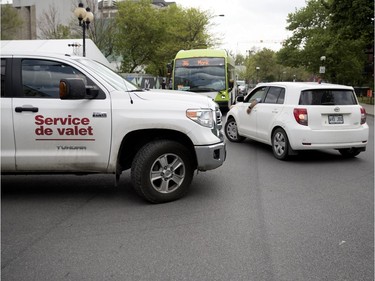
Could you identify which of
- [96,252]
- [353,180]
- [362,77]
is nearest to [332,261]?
[96,252]

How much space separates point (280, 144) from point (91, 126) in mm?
4601

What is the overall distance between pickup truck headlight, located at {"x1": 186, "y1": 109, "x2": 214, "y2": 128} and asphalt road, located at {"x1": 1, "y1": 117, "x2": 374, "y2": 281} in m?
1.05

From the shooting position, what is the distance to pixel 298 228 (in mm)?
4488

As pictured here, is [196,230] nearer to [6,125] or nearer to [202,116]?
[202,116]

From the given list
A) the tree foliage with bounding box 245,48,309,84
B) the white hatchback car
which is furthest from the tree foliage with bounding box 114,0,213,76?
the tree foliage with bounding box 245,48,309,84

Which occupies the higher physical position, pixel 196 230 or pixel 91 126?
pixel 91 126

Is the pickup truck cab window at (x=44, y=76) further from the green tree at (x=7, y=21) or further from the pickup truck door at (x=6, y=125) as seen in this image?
the green tree at (x=7, y=21)

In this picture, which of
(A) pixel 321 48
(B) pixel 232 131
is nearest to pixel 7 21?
(A) pixel 321 48

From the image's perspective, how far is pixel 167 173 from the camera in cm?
546

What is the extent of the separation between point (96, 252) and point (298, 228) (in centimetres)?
216

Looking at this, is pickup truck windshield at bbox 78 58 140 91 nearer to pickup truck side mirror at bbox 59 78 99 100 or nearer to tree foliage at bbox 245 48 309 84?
pickup truck side mirror at bbox 59 78 99 100

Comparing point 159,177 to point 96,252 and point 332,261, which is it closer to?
point 96,252

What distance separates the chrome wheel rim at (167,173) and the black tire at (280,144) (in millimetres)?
3496

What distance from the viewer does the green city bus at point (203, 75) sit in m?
19.3
